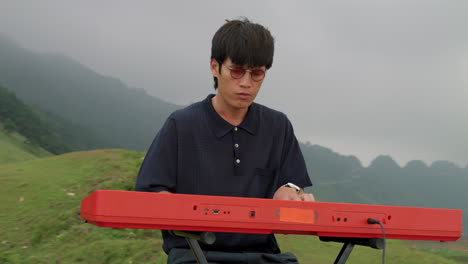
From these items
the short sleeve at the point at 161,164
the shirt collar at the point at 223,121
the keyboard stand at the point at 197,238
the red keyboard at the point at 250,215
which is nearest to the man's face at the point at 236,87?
the shirt collar at the point at 223,121

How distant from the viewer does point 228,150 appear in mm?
3195

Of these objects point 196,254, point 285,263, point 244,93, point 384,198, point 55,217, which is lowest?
point 384,198

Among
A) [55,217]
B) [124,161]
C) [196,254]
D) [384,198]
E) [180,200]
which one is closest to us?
[180,200]

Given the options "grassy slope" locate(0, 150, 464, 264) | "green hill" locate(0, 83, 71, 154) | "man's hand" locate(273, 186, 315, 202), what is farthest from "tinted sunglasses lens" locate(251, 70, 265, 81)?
"green hill" locate(0, 83, 71, 154)

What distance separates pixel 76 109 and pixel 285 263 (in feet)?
604

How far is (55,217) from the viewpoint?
8.81m

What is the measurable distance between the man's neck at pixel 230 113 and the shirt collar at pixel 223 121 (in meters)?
0.03

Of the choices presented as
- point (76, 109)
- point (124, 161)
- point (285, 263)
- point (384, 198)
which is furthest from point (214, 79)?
point (76, 109)

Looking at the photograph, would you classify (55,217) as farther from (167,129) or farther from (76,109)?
(76,109)

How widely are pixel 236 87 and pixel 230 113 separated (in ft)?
0.83

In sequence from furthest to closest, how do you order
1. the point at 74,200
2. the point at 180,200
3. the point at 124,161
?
the point at 124,161
the point at 74,200
the point at 180,200

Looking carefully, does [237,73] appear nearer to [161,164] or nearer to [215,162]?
[215,162]

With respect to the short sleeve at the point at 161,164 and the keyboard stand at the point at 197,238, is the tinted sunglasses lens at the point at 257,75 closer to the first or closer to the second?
the short sleeve at the point at 161,164

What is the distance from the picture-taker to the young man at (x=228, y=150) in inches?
119
